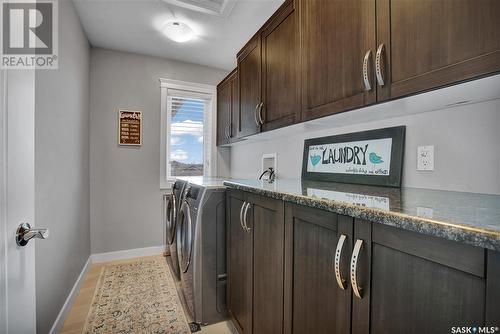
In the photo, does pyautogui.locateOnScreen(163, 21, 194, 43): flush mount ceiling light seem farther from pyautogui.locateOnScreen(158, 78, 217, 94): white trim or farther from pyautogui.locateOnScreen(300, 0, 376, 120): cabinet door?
pyautogui.locateOnScreen(300, 0, 376, 120): cabinet door

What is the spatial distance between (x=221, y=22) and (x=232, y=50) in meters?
0.61

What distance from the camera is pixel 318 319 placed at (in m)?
0.85

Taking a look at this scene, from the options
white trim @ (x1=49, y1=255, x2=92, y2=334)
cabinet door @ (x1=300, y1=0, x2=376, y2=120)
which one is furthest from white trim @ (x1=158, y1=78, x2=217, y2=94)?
white trim @ (x1=49, y1=255, x2=92, y2=334)

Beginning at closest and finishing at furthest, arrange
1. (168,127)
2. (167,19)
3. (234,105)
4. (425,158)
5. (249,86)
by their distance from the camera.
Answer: (425,158)
(249,86)
(167,19)
(234,105)
(168,127)

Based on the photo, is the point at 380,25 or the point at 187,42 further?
the point at 187,42

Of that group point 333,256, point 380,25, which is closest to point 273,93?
point 380,25

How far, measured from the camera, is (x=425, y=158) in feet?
3.64

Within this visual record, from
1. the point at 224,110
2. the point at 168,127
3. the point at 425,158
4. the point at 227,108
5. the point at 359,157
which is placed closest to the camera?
the point at 425,158

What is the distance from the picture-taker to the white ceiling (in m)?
2.11

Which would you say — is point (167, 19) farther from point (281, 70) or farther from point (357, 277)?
point (357, 277)

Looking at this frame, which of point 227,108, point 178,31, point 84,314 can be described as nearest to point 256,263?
point 84,314

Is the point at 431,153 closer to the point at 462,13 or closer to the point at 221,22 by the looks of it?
the point at 462,13

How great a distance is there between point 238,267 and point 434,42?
1.47m

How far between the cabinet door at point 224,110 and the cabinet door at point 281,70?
1034mm
